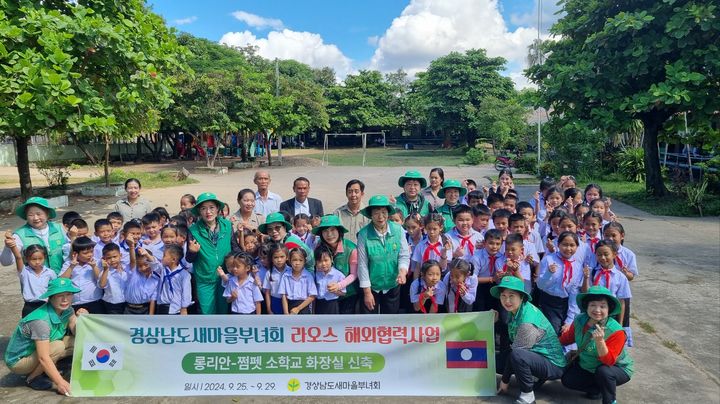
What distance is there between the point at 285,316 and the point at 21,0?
1021 centimetres

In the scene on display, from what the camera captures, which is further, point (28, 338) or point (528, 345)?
point (28, 338)

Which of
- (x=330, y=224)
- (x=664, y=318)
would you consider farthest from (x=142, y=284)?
(x=664, y=318)

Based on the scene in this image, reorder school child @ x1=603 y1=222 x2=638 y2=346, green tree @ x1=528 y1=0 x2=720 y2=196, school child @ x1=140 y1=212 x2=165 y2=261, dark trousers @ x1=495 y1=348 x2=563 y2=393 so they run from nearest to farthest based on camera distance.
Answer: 1. dark trousers @ x1=495 y1=348 x2=563 y2=393
2. school child @ x1=603 y1=222 x2=638 y2=346
3. school child @ x1=140 y1=212 x2=165 y2=261
4. green tree @ x1=528 y1=0 x2=720 y2=196

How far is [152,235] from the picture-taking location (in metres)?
5.07

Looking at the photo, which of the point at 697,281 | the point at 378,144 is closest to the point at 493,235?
the point at 697,281

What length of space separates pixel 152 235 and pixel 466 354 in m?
3.34

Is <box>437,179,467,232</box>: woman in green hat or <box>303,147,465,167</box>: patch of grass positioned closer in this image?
<box>437,179,467,232</box>: woman in green hat

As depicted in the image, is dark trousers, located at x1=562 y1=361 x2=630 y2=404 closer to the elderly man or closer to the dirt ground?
the dirt ground

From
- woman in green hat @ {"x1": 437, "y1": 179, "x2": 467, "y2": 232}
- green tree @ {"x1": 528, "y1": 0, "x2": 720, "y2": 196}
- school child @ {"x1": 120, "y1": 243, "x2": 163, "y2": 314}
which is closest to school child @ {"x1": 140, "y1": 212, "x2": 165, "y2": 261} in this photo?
school child @ {"x1": 120, "y1": 243, "x2": 163, "y2": 314}

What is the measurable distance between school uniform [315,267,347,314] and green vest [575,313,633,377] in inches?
75.9

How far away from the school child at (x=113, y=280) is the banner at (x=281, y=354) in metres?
0.47

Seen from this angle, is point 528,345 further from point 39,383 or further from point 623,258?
point 39,383

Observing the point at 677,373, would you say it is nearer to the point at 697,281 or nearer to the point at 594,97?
the point at 697,281

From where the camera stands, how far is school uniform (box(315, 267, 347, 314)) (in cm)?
430
